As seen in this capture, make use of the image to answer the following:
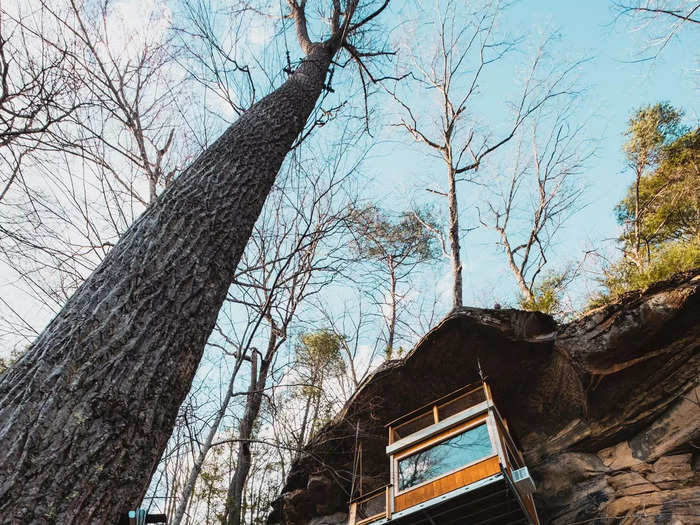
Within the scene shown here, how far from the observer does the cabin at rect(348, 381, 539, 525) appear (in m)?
5.28

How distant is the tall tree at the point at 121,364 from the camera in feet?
3.79

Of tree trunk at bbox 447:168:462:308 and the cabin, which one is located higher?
tree trunk at bbox 447:168:462:308

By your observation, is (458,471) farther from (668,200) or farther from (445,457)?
(668,200)

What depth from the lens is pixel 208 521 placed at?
979 cm

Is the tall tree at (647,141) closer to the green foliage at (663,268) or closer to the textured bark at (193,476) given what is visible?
the green foliage at (663,268)

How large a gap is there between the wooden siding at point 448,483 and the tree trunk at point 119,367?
14.9 ft

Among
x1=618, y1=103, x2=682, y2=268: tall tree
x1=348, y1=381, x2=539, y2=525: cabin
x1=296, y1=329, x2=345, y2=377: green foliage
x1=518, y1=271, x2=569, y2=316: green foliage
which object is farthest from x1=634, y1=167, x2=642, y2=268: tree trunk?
x1=296, y1=329, x2=345, y2=377: green foliage

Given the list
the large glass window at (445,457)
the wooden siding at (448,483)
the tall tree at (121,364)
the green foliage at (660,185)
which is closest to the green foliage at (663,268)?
the green foliage at (660,185)

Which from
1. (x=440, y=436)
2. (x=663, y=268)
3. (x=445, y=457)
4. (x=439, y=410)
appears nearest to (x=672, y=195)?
(x=663, y=268)

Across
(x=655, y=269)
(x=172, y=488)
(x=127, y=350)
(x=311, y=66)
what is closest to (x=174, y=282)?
(x=127, y=350)

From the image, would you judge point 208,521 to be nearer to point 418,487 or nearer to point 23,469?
point 418,487

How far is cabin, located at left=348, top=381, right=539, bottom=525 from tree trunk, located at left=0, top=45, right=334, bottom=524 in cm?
461

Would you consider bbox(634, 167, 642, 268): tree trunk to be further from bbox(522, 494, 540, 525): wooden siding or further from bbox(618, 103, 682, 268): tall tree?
bbox(522, 494, 540, 525): wooden siding

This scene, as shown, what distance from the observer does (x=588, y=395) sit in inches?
264
